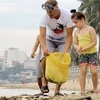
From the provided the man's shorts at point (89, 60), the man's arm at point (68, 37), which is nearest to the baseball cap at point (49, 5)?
the man's arm at point (68, 37)

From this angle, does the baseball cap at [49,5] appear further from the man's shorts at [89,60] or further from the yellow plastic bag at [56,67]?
the man's shorts at [89,60]

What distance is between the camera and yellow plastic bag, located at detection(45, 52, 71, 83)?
6777 millimetres

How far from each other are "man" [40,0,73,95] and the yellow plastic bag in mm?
140

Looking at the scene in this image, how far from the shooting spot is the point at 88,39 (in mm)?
6949

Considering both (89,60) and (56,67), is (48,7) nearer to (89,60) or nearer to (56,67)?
(56,67)

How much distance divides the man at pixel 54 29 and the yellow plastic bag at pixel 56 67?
0.46ft

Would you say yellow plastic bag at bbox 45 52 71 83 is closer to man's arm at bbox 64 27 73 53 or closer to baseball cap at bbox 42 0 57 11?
man's arm at bbox 64 27 73 53

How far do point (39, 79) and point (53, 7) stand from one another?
157cm

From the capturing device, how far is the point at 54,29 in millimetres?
7141

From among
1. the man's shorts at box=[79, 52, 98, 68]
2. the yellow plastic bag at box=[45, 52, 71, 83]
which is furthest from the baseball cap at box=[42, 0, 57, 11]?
the man's shorts at box=[79, 52, 98, 68]

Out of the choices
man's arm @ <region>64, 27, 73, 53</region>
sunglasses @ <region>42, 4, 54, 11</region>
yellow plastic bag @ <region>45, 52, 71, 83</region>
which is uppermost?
sunglasses @ <region>42, 4, 54, 11</region>

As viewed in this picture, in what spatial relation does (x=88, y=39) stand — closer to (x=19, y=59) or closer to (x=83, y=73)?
(x=83, y=73)

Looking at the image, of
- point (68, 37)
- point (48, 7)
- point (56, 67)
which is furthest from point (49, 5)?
point (56, 67)

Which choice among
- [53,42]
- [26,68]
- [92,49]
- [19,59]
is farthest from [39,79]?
[19,59]
